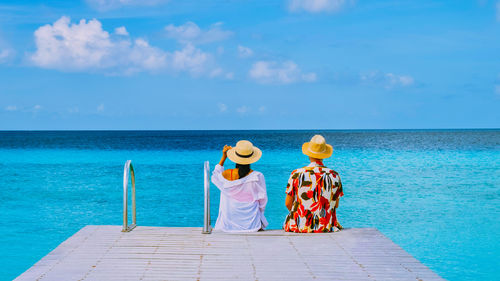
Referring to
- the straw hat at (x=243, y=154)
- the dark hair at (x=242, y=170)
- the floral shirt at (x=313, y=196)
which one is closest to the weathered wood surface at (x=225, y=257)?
the floral shirt at (x=313, y=196)

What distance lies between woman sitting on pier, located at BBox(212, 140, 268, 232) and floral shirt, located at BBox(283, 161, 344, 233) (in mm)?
400

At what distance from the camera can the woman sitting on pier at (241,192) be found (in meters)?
6.06

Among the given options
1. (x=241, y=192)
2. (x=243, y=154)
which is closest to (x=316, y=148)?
(x=243, y=154)

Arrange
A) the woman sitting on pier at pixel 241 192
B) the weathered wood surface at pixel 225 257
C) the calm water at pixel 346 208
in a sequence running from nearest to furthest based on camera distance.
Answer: the weathered wood surface at pixel 225 257
the woman sitting on pier at pixel 241 192
the calm water at pixel 346 208

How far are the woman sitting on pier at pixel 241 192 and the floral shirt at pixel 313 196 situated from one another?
0.40 metres

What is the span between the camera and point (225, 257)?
16.8 ft

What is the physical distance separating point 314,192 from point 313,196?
0.05 meters

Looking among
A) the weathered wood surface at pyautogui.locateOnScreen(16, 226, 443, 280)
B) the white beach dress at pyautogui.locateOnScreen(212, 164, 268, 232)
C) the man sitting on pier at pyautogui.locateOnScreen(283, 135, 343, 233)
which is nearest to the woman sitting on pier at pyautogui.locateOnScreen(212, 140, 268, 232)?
the white beach dress at pyautogui.locateOnScreen(212, 164, 268, 232)

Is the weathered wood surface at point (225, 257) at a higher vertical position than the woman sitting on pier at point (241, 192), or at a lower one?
lower

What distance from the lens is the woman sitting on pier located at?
19.9ft

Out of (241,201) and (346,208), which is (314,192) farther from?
(346,208)

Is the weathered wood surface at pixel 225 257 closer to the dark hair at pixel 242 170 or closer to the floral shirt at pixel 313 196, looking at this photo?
the floral shirt at pixel 313 196

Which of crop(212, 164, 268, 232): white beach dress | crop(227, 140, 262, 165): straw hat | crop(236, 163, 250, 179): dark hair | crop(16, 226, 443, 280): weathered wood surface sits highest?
crop(227, 140, 262, 165): straw hat

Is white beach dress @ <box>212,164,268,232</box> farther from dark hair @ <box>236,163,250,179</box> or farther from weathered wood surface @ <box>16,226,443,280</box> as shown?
weathered wood surface @ <box>16,226,443,280</box>
